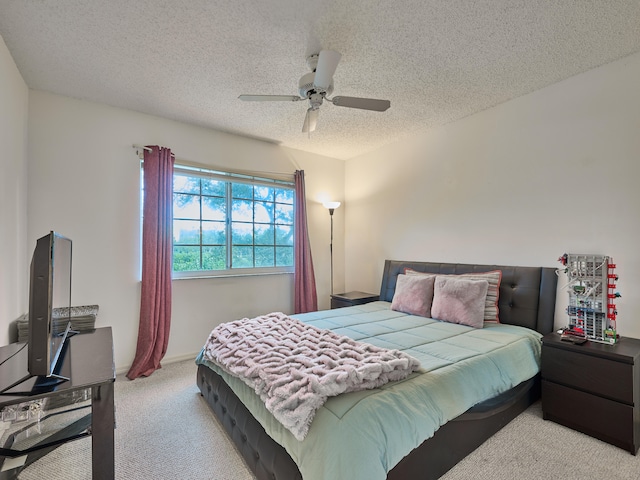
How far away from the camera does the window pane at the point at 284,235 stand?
13.5 ft

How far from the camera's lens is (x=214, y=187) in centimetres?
361

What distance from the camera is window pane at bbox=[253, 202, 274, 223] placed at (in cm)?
392

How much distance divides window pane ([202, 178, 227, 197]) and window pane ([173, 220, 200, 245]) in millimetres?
399

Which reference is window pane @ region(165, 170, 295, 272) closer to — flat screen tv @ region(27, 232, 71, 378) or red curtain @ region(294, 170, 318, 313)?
red curtain @ region(294, 170, 318, 313)

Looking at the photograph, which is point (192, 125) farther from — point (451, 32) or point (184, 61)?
point (451, 32)

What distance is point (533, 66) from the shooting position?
232cm

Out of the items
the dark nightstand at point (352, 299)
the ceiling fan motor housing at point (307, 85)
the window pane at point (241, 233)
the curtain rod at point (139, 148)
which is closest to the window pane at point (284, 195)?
the window pane at point (241, 233)

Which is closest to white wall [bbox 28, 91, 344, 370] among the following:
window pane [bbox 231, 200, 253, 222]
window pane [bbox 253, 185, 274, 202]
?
window pane [bbox 253, 185, 274, 202]

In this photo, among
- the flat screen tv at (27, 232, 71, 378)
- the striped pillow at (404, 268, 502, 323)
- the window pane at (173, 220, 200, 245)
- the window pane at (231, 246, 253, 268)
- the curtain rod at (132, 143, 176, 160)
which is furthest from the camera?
the window pane at (231, 246, 253, 268)

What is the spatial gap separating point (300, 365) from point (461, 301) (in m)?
1.69

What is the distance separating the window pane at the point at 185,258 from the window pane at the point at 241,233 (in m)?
0.46

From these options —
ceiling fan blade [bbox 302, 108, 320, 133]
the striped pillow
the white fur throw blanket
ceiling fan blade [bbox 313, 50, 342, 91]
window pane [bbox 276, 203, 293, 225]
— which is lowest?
the white fur throw blanket

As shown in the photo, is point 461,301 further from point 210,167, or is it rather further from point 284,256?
point 210,167

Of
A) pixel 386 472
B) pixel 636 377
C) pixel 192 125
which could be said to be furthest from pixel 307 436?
pixel 192 125
